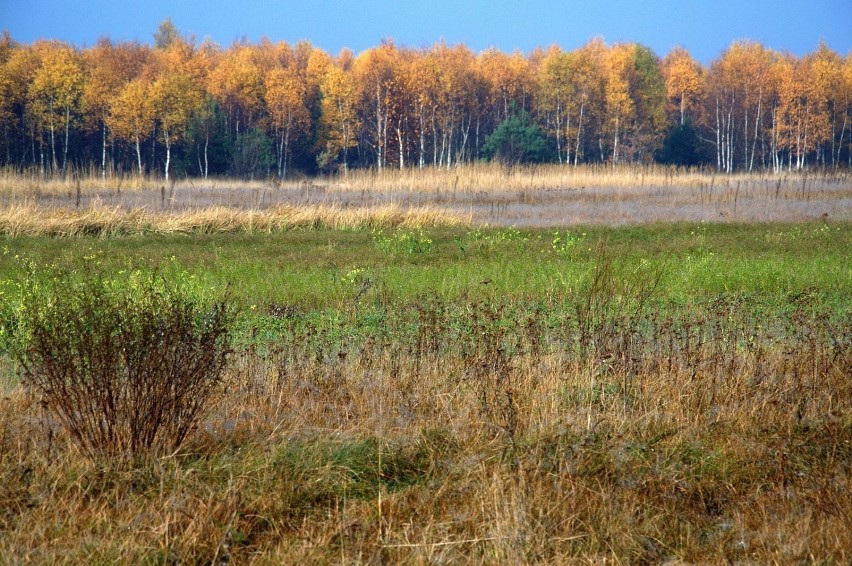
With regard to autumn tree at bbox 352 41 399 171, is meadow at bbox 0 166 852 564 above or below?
below

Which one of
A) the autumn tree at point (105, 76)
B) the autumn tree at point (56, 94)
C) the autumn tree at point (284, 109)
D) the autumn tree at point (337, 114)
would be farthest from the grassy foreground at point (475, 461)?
the autumn tree at point (337, 114)

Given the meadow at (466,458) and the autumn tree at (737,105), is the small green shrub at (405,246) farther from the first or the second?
the autumn tree at (737,105)

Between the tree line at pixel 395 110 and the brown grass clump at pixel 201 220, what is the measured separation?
27312 mm

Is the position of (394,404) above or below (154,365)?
below

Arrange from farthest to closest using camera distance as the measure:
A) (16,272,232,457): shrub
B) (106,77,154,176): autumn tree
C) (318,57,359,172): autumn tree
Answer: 1. (318,57,359,172): autumn tree
2. (106,77,154,176): autumn tree
3. (16,272,232,457): shrub

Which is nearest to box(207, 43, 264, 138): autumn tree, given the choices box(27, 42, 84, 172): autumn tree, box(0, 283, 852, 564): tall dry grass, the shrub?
box(27, 42, 84, 172): autumn tree

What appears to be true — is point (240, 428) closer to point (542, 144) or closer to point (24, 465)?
point (24, 465)

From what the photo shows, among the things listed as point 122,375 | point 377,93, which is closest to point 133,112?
Result: point 377,93

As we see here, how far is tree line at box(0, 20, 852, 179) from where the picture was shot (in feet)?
165

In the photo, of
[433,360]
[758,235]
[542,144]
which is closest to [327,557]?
[433,360]

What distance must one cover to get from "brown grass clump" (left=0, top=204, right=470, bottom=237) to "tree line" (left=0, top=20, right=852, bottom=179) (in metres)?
27.3

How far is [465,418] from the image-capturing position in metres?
5.21

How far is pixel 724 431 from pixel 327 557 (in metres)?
2.70

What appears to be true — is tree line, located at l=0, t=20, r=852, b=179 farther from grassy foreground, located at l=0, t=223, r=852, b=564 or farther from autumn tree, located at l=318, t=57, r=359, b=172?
grassy foreground, located at l=0, t=223, r=852, b=564
